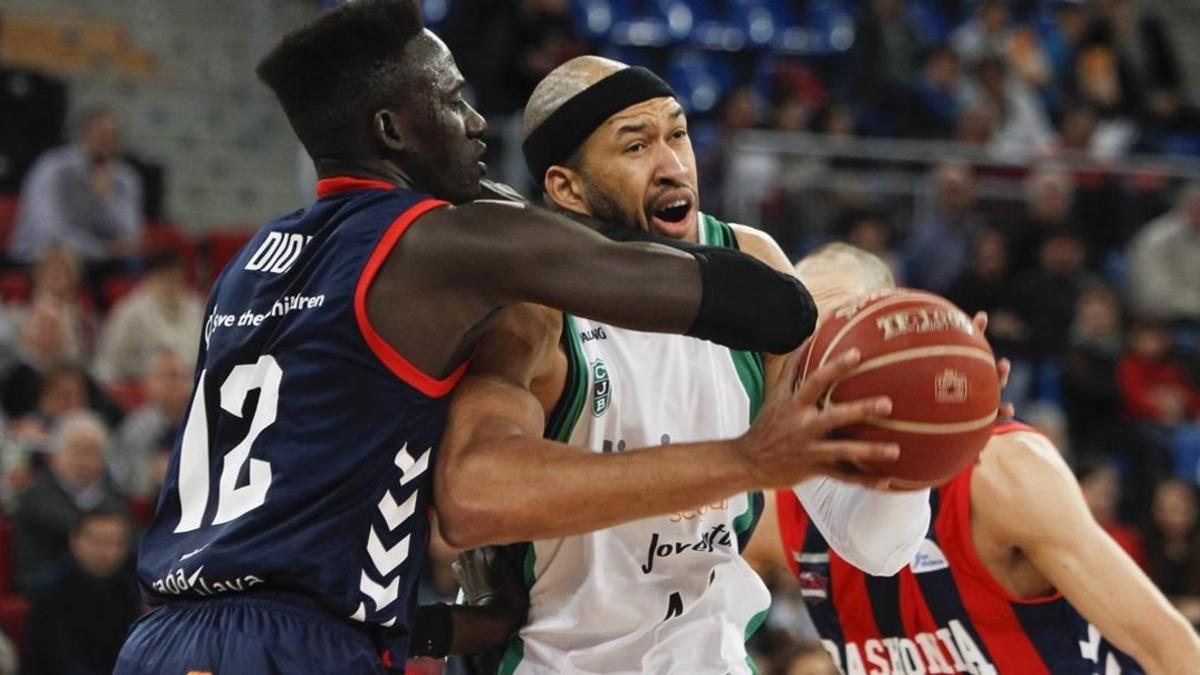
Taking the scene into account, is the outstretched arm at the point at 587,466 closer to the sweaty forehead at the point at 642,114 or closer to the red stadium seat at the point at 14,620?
the sweaty forehead at the point at 642,114

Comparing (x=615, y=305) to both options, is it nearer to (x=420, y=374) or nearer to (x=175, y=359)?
(x=420, y=374)

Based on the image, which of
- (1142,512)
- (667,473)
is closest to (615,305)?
(667,473)

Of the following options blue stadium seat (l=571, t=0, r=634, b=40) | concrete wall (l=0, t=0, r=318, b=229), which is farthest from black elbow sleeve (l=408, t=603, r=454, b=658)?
blue stadium seat (l=571, t=0, r=634, b=40)

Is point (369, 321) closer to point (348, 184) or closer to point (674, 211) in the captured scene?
point (348, 184)

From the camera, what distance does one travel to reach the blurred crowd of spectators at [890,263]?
953 cm

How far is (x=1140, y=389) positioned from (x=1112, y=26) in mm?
6045

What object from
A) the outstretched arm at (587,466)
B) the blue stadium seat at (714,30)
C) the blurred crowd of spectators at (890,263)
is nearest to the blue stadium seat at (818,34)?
the blurred crowd of spectators at (890,263)

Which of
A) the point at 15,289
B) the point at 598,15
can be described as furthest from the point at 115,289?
the point at 598,15

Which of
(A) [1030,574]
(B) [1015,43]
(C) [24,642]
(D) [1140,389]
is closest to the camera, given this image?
(A) [1030,574]

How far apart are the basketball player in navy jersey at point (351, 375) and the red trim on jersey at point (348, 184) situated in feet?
0.14

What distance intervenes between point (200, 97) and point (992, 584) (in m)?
11.2

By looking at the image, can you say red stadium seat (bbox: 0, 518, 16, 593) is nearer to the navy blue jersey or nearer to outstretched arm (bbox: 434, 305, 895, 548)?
the navy blue jersey

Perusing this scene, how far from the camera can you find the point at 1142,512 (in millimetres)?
11570

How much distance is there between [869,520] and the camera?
4125mm
